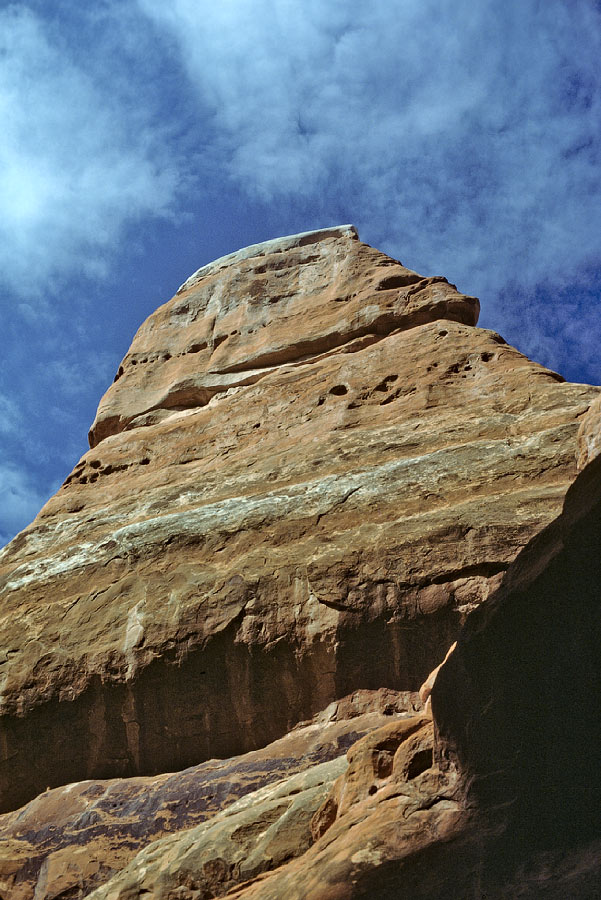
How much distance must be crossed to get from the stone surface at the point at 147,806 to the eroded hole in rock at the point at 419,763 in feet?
5.95

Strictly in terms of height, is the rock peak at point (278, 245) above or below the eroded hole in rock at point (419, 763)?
above

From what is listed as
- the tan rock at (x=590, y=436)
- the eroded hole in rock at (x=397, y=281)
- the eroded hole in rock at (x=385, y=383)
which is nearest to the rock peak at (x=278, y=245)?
the eroded hole in rock at (x=397, y=281)

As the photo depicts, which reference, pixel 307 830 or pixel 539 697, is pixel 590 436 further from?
pixel 307 830

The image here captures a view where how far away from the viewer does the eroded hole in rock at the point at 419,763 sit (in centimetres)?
617

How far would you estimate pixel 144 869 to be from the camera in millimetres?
7473

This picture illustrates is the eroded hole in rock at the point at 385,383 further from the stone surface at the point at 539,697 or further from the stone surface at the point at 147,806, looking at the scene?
the stone surface at the point at 539,697

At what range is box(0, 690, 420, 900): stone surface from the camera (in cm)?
840

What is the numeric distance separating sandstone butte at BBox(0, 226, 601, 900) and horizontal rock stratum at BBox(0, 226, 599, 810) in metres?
0.03

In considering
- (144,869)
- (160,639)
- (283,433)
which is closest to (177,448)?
(283,433)

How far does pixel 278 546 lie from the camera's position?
1069cm

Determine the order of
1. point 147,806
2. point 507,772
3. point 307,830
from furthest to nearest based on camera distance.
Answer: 1. point 147,806
2. point 307,830
3. point 507,772

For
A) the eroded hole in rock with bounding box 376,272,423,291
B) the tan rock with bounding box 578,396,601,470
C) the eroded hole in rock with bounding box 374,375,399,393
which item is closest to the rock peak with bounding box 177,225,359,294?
the eroded hole in rock with bounding box 376,272,423,291

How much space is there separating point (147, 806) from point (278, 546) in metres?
3.24

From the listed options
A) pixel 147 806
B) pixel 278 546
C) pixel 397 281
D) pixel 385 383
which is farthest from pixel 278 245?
pixel 147 806
